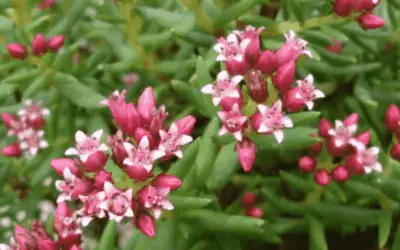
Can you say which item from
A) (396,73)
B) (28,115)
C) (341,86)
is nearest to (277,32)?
(341,86)

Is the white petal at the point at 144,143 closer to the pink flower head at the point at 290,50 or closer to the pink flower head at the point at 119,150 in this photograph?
the pink flower head at the point at 119,150

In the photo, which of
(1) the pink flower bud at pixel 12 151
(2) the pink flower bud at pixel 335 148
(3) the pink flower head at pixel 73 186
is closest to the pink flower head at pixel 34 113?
(1) the pink flower bud at pixel 12 151

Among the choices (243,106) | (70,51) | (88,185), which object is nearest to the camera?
(88,185)

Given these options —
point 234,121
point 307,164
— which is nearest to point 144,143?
point 234,121

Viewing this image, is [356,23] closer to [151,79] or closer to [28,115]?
[151,79]

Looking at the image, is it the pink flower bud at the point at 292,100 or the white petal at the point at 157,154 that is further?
the pink flower bud at the point at 292,100

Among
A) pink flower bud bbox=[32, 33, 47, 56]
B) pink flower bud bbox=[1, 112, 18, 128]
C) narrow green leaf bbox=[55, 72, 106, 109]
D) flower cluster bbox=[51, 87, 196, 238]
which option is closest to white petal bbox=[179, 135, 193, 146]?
flower cluster bbox=[51, 87, 196, 238]
